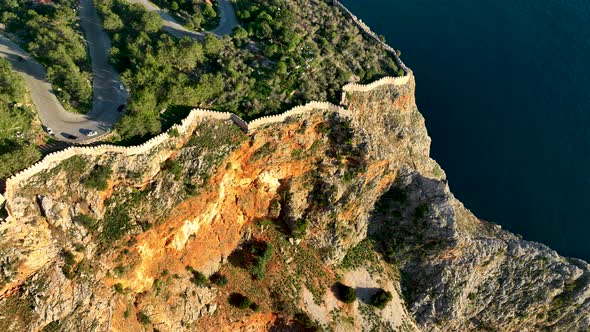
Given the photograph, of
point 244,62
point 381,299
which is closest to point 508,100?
point 381,299

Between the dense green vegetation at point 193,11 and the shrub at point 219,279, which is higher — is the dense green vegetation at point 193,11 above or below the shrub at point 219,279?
above

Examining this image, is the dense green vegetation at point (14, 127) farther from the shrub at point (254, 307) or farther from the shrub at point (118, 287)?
the shrub at point (254, 307)

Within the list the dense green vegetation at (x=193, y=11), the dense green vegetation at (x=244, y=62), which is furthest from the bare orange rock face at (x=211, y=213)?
the dense green vegetation at (x=193, y=11)

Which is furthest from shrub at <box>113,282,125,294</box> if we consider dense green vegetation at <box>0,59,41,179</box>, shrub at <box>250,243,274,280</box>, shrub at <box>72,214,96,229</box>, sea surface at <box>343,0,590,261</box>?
sea surface at <box>343,0,590,261</box>

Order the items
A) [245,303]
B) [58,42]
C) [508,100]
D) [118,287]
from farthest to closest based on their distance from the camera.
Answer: [508,100], [58,42], [245,303], [118,287]

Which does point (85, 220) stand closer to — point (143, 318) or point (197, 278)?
point (143, 318)
